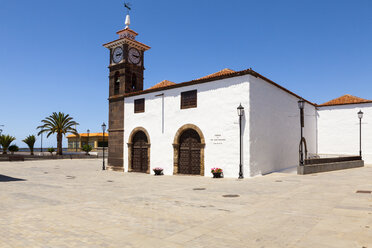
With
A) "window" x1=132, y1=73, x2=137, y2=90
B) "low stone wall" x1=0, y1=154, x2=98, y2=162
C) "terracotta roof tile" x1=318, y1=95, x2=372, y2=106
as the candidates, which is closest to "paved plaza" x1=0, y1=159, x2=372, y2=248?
"window" x1=132, y1=73, x2=137, y2=90

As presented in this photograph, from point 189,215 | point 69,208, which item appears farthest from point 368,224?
point 69,208

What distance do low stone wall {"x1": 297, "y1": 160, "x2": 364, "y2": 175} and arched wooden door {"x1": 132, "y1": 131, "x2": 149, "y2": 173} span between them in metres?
12.1

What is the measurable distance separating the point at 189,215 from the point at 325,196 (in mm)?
5405

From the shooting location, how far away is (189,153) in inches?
760

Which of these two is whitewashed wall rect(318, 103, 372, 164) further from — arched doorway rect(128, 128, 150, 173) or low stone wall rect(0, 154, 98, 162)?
low stone wall rect(0, 154, 98, 162)

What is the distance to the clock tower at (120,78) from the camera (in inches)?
965

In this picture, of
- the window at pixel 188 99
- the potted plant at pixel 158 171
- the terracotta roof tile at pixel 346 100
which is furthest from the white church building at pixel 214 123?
the potted plant at pixel 158 171

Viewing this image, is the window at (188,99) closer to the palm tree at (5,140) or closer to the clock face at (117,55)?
the clock face at (117,55)

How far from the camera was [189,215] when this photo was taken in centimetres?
726

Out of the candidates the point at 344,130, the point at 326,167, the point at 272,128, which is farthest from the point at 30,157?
the point at 344,130

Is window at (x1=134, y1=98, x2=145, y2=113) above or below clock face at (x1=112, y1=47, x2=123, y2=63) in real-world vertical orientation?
below

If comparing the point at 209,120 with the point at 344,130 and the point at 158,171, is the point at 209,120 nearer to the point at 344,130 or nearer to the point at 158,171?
the point at 158,171

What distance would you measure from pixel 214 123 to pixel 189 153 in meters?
3.13

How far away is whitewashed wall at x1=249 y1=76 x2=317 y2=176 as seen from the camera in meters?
16.8
